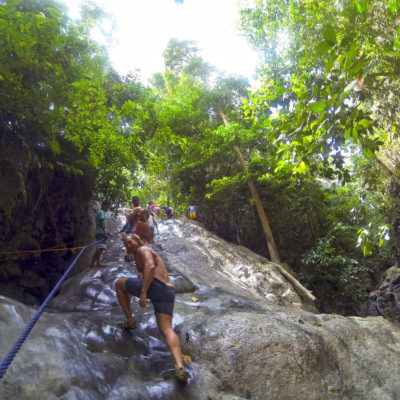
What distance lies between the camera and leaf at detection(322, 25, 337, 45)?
1.39m

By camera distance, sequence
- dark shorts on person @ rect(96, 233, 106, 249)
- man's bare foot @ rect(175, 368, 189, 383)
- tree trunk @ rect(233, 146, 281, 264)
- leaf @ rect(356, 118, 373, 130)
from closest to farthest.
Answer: leaf @ rect(356, 118, 373, 130)
man's bare foot @ rect(175, 368, 189, 383)
dark shorts on person @ rect(96, 233, 106, 249)
tree trunk @ rect(233, 146, 281, 264)

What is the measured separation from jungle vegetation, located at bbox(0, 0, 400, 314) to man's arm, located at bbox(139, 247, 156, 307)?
1.78 metres

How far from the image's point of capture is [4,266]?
521cm

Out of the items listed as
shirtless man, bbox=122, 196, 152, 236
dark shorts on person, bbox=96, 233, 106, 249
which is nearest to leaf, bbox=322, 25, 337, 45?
shirtless man, bbox=122, 196, 152, 236

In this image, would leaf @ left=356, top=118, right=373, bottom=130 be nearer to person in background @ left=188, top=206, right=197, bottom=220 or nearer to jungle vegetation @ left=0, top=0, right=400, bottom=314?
jungle vegetation @ left=0, top=0, right=400, bottom=314

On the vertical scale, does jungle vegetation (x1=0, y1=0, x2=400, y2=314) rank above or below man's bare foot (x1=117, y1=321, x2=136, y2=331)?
above

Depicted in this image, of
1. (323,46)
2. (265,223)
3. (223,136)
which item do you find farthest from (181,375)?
(223,136)

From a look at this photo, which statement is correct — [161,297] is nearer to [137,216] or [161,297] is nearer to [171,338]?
[171,338]

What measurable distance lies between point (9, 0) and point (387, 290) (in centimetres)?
1006

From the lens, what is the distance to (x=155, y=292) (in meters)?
3.44

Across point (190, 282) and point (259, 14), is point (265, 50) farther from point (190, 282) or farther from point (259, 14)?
point (190, 282)

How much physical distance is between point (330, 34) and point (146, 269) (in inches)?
112

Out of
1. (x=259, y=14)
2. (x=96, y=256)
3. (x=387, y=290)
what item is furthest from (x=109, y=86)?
(x=387, y=290)

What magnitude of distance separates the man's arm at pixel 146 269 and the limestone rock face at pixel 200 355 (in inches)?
28.7
